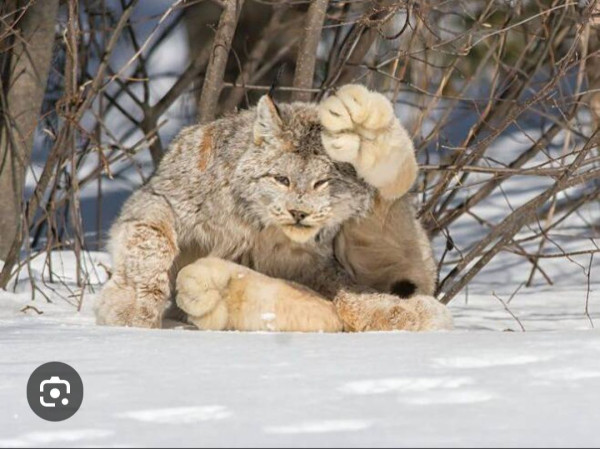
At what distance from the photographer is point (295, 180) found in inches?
144

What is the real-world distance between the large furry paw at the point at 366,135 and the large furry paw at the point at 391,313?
1.21ft

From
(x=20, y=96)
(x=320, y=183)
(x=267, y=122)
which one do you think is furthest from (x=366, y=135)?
(x=20, y=96)

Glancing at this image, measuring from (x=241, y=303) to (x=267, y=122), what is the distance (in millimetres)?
588

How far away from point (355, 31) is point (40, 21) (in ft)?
4.46

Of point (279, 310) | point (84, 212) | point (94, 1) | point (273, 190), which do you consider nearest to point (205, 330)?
point (279, 310)

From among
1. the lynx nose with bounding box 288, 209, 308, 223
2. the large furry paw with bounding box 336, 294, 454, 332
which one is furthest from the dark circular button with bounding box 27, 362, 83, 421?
the large furry paw with bounding box 336, 294, 454, 332

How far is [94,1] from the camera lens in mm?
6410

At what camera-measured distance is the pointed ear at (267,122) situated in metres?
3.75

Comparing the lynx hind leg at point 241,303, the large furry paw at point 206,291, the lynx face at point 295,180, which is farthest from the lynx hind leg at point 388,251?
the large furry paw at point 206,291

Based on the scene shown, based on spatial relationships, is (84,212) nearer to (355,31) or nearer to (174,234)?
(355,31)

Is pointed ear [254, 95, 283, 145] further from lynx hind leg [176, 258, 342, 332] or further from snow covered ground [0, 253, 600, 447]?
snow covered ground [0, 253, 600, 447]

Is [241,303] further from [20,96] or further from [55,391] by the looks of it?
[20,96]

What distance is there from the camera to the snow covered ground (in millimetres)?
2287

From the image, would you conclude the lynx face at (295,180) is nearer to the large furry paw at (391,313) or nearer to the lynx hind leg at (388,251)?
the lynx hind leg at (388,251)
